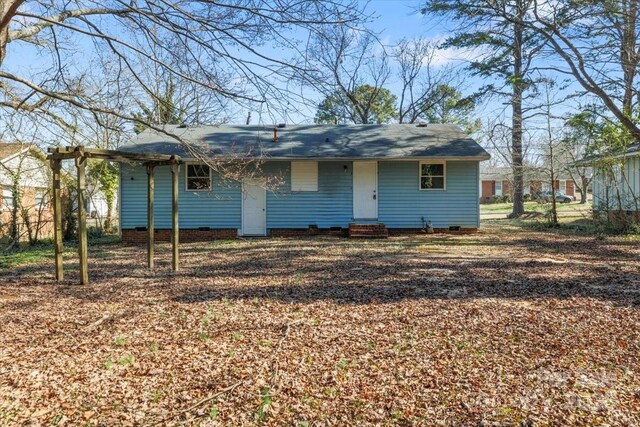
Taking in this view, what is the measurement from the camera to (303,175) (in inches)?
575

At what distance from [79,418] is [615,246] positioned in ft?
40.2

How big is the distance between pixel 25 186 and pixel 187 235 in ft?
17.1

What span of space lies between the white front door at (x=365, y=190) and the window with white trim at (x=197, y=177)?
15.5ft

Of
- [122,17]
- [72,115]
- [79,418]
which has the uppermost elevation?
[122,17]

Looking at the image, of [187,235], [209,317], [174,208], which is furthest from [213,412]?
[187,235]

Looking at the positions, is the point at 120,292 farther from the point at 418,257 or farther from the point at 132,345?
the point at 418,257

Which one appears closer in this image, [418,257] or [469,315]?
[469,315]

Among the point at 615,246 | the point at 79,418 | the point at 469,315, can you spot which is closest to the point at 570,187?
the point at 615,246

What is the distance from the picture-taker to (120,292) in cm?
632

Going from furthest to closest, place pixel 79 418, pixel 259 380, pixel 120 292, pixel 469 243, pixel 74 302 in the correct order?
pixel 469 243 < pixel 120 292 < pixel 74 302 < pixel 259 380 < pixel 79 418

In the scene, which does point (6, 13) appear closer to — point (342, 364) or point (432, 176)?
point (342, 364)

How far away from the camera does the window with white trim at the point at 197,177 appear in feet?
47.6

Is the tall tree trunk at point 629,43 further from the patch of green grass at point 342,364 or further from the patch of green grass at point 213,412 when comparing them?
the patch of green grass at point 213,412

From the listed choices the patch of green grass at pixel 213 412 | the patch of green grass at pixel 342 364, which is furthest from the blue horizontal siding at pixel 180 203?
the patch of green grass at pixel 213 412
